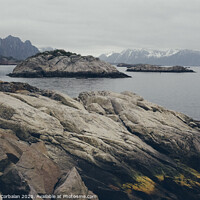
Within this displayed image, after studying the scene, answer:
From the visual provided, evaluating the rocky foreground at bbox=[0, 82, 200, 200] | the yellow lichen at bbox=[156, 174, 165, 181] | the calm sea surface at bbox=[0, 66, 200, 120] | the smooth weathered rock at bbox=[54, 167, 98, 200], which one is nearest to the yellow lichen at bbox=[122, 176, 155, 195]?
the rocky foreground at bbox=[0, 82, 200, 200]

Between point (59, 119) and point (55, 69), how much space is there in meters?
87.8

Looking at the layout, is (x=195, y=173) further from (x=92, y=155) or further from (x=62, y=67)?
(x=62, y=67)

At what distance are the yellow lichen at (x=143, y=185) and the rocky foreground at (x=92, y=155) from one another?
7 cm

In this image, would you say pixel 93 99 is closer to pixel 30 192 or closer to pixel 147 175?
pixel 147 175

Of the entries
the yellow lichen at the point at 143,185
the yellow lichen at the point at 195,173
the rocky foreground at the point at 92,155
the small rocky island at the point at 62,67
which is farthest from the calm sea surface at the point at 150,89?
the yellow lichen at the point at 143,185

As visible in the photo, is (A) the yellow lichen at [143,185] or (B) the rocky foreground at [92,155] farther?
(A) the yellow lichen at [143,185]

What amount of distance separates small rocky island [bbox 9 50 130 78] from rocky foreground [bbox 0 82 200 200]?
272ft

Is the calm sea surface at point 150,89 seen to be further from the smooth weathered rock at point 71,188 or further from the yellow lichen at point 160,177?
the smooth weathered rock at point 71,188

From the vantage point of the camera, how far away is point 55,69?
10181cm

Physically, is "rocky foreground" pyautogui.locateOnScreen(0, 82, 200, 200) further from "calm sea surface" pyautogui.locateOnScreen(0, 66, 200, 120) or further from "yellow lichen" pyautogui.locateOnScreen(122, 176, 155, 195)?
"calm sea surface" pyautogui.locateOnScreen(0, 66, 200, 120)

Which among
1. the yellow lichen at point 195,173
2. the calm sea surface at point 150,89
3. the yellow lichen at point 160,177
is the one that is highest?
the calm sea surface at point 150,89

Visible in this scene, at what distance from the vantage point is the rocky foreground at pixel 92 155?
11.9 meters

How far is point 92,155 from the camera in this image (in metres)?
15.1

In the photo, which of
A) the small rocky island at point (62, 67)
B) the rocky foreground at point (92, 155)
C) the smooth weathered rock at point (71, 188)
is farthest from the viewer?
the small rocky island at point (62, 67)
